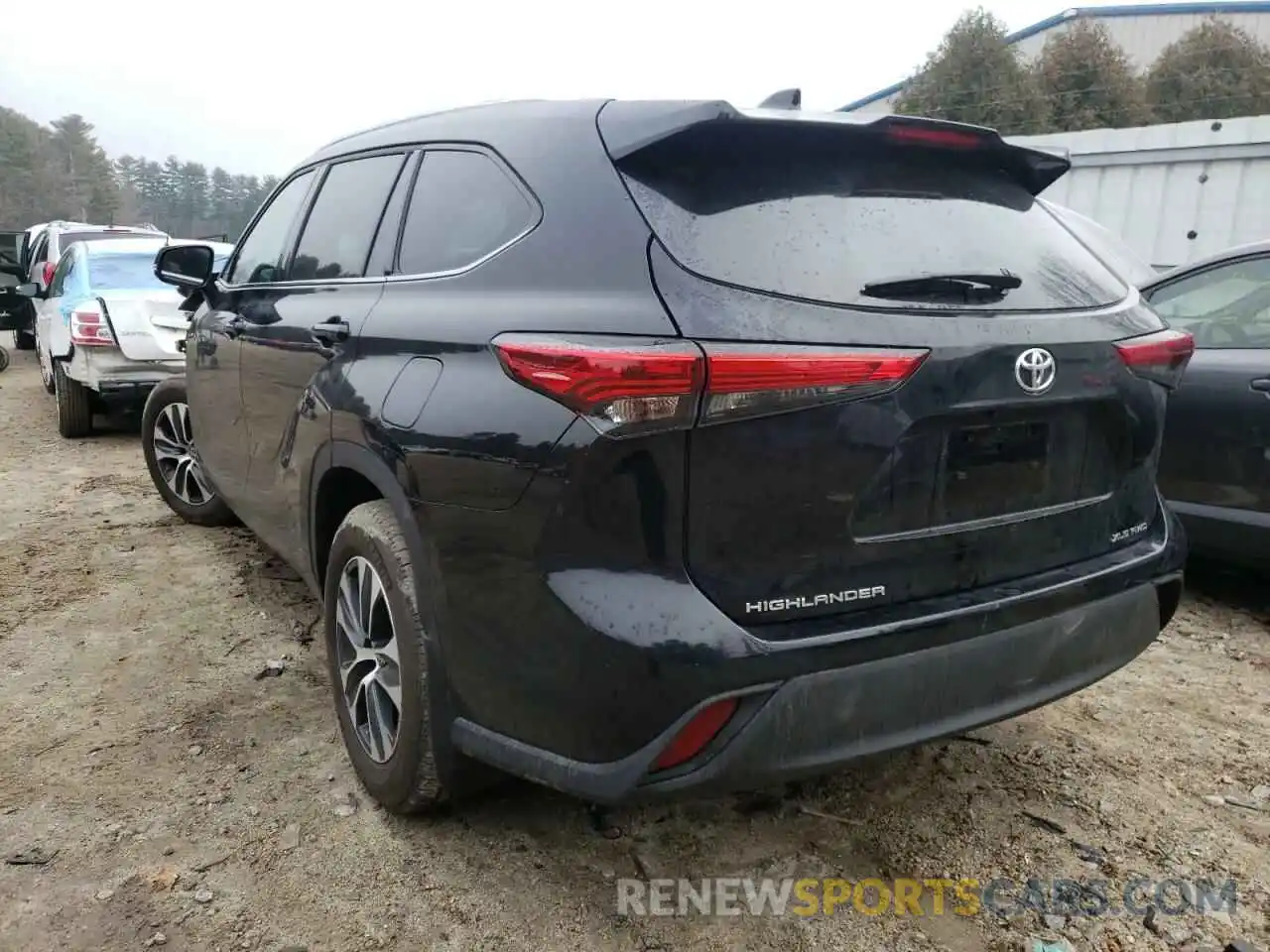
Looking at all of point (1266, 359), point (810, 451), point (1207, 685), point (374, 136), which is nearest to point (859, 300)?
point (810, 451)

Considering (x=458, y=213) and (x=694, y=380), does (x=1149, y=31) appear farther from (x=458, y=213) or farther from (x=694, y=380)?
(x=694, y=380)

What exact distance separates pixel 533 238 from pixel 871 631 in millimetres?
1094

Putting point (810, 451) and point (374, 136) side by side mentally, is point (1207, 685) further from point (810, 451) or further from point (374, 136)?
→ point (374, 136)

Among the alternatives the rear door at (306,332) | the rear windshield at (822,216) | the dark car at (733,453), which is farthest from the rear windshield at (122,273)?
the rear windshield at (822,216)

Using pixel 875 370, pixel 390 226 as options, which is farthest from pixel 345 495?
pixel 875 370

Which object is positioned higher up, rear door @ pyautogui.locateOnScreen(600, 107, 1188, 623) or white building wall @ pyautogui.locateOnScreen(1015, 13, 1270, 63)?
white building wall @ pyautogui.locateOnScreen(1015, 13, 1270, 63)

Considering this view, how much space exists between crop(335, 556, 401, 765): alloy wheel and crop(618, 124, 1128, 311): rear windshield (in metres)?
1.17

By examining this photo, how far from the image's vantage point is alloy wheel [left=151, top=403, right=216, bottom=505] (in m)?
5.06

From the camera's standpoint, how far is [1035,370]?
204cm

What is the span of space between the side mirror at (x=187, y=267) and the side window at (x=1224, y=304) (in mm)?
3962

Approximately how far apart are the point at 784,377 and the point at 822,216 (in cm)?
43

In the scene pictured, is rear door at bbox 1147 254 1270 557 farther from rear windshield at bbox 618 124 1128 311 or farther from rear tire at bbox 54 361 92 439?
rear tire at bbox 54 361 92 439

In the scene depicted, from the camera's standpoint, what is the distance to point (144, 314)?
25.1 feet

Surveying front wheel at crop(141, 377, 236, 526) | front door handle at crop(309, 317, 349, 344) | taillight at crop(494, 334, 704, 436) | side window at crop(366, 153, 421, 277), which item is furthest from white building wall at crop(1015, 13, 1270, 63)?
taillight at crop(494, 334, 704, 436)
